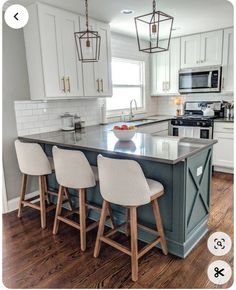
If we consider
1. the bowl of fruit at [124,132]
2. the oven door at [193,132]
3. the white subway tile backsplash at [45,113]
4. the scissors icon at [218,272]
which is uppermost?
the white subway tile backsplash at [45,113]

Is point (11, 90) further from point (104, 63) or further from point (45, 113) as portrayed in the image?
point (104, 63)

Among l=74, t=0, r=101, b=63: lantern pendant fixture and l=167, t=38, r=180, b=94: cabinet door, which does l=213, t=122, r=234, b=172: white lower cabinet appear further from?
l=74, t=0, r=101, b=63: lantern pendant fixture

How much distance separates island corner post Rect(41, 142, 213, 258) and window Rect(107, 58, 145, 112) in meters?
2.36

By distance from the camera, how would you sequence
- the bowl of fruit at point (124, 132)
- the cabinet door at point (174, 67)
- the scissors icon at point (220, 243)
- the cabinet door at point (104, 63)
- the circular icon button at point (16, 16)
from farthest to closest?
1. the cabinet door at point (174, 67)
2. the cabinet door at point (104, 63)
3. the circular icon button at point (16, 16)
4. the bowl of fruit at point (124, 132)
5. the scissors icon at point (220, 243)

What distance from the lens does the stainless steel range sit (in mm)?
4188

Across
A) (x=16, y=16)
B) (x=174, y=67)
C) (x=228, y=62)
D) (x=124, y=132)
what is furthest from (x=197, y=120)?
(x=16, y=16)

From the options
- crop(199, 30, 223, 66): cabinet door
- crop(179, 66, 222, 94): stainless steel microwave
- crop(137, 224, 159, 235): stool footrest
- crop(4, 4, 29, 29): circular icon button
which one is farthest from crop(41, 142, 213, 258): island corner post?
crop(199, 30, 223, 66): cabinet door

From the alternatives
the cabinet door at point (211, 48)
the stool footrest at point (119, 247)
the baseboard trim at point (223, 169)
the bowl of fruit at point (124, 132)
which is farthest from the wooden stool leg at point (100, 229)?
the cabinet door at point (211, 48)

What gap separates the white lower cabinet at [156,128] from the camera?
155 inches

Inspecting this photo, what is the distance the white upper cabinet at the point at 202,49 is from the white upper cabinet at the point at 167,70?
14 cm

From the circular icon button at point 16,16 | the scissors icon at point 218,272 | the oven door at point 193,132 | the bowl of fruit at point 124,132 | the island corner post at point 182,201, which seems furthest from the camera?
the oven door at point 193,132

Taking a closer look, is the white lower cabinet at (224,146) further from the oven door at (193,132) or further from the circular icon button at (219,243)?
the circular icon button at (219,243)

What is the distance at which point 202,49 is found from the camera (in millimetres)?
4293

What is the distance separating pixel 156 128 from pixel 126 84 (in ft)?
3.33
